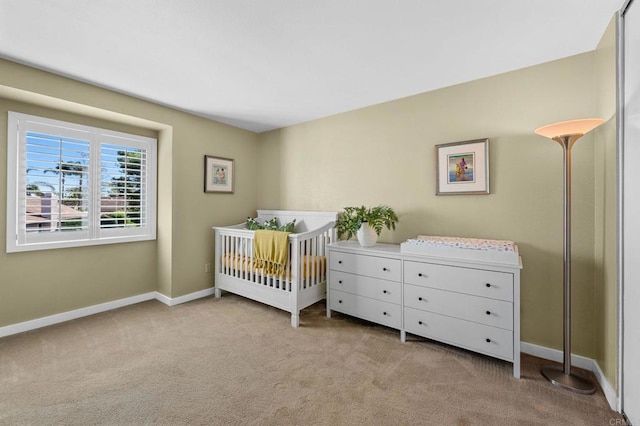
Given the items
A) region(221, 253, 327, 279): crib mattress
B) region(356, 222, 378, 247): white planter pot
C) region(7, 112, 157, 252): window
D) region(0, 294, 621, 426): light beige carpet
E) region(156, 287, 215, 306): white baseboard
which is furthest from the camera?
region(156, 287, 215, 306): white baseboard

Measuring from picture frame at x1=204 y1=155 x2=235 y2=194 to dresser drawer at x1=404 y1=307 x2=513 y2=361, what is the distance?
2.74 m

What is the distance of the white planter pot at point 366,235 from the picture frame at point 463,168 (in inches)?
28.7

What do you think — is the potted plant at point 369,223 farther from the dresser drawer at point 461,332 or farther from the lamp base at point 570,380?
the lamp base at point 570,380

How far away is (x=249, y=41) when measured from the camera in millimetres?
1917

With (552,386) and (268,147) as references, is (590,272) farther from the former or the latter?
(268,147)

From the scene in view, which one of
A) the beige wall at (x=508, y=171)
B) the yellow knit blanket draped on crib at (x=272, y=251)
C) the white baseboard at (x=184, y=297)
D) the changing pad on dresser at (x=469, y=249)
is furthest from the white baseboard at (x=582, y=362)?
the white baseboard at (x=184, y=297)

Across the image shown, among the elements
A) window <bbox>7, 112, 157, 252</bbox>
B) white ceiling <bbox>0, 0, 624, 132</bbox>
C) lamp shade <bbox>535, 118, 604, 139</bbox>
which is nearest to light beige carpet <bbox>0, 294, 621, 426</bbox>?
window <bbox>7, 112, 157, 252</bbox>

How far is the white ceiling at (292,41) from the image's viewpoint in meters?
1.60

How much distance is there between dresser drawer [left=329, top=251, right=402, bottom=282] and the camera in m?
2.45

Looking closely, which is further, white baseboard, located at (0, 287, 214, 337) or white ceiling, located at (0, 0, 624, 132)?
white baseboard, located at (0, 287, 214, 337)

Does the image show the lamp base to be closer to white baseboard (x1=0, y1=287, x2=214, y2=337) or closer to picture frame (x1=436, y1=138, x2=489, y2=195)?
picture frame (x1=436, y1=138, x2=489, y2=195)

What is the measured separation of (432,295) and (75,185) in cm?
358

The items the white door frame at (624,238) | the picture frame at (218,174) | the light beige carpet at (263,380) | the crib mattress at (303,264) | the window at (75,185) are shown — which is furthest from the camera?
the picture frame at (218,174)

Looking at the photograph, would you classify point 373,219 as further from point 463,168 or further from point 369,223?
point 463,168
